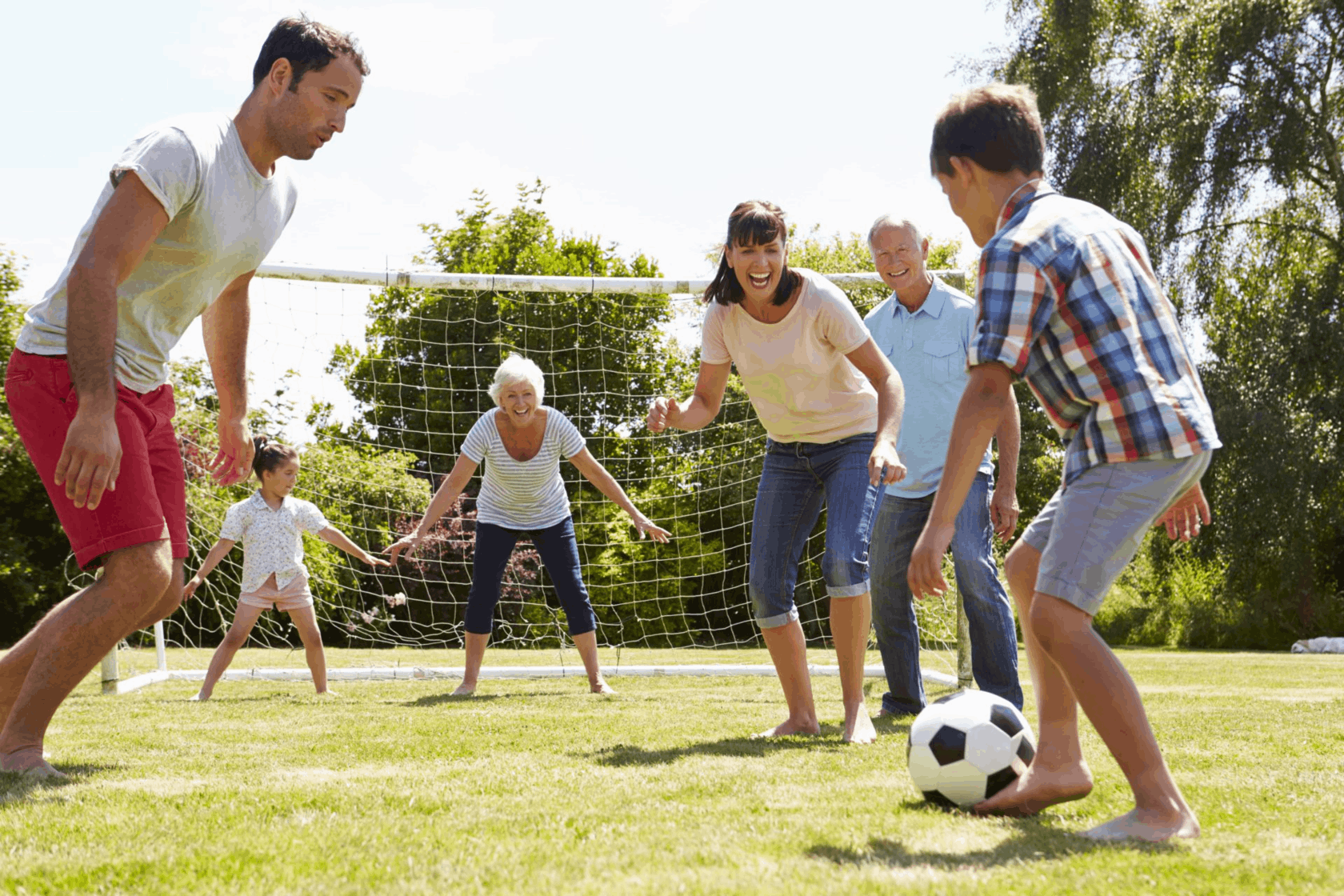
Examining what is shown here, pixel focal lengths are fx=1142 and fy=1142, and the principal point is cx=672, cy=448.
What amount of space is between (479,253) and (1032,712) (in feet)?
61.5

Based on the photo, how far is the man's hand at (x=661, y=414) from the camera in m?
4.35

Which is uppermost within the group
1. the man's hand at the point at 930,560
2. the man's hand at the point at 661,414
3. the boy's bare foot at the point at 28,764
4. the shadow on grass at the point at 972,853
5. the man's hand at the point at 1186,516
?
the man's hand at the point at 661,414

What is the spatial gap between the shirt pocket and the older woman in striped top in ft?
6.48

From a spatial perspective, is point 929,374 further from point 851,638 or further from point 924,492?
point 851,638

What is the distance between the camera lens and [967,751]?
2836mm

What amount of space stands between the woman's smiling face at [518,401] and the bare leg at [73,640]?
3.42 m

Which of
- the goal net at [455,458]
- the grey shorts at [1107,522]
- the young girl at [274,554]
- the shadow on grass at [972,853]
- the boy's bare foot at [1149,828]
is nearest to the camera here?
the shadow on grass at [972,853]

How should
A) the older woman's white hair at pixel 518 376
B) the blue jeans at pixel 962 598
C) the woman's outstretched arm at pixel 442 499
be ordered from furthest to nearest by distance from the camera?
the older woman's white hair at pixel 518 376, the woman's outstretched arm at pixel 442 499, the blue jeans at pixel 962 598

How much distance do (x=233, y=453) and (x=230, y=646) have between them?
311 cm

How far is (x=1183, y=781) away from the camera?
3.25 m

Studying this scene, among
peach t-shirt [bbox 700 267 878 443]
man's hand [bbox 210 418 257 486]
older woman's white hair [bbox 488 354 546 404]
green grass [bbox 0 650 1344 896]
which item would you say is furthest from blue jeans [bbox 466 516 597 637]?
man's hand [bbox 210 418 257 486]

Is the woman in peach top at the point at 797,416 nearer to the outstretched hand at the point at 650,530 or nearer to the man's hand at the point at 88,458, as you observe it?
the outstretched hand at the point at 650,530

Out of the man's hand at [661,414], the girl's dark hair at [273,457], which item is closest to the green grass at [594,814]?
the man's hand at [661,414]

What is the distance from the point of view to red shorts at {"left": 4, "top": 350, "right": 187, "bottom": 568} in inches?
122
